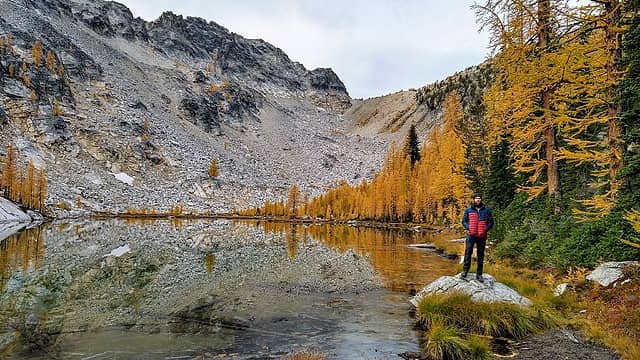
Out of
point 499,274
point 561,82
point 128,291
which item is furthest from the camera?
point 128,291

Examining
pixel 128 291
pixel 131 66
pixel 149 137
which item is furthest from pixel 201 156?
pixel 128 291

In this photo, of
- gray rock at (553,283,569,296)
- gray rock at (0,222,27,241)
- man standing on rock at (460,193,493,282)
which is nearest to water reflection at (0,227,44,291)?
gray rock at (0,222,27,241)

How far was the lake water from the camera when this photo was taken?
10750mm

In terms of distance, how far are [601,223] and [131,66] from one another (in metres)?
181

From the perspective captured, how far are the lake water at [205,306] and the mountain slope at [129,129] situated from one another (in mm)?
84187

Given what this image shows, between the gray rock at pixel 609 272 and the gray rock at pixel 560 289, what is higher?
the gray rock at pixel 609 272

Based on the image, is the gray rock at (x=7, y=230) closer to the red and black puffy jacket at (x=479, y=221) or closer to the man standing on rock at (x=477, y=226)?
the man standing on rock at (x=477, y=226)

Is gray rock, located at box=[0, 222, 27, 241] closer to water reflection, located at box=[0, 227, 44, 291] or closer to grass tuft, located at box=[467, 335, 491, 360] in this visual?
water reflection, located at box=[0, 227, 44, 291]

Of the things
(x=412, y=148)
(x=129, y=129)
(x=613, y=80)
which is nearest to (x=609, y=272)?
(x=613, y=80)

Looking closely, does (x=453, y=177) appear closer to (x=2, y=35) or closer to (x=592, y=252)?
(x=592, y=252)

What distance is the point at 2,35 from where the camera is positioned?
128 meters

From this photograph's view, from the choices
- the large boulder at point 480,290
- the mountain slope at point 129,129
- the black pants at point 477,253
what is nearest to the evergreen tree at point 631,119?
the large boulder at point 480,290

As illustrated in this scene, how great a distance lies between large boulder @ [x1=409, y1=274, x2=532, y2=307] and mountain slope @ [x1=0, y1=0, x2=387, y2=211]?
328 ft

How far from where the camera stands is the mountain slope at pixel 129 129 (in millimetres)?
114000
